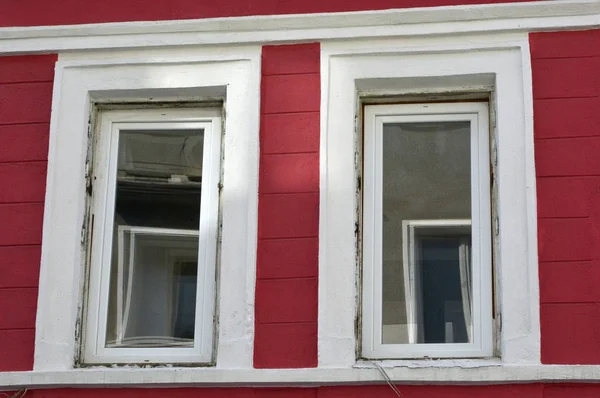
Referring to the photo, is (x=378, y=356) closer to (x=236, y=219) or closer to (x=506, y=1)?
(x=236, y=219)

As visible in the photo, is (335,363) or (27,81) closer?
(335,363)

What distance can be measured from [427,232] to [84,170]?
1.71m

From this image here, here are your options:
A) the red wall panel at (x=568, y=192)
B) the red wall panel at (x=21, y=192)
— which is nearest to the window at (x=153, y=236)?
the red wall panel at (x=21, y=192)

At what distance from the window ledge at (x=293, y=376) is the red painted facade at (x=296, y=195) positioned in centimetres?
4

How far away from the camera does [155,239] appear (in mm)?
6234

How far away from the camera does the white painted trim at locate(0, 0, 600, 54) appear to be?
600 centimetres

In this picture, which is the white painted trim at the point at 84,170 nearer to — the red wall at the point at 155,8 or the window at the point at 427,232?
the red wall at the point at 155,8

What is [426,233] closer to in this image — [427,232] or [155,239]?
[427,232]

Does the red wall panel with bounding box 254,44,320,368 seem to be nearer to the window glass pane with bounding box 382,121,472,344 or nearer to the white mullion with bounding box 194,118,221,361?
the white mullion with bounding box 194,118,221,361

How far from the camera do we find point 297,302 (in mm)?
5832

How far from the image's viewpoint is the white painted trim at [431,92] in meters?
5.70

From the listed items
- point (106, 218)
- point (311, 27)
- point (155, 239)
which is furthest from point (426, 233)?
point (106, 218)

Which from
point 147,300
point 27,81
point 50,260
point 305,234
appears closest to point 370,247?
point 305,234

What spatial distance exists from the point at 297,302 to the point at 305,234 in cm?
33
